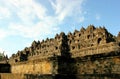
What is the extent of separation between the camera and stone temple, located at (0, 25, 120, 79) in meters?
7.56

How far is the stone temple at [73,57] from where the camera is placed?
756 centimetres

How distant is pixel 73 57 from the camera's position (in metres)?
9.21

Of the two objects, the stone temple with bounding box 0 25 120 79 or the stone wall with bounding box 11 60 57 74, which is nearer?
the stone temple with bounding box 0 25 120 79

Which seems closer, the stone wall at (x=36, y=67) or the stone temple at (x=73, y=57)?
the stone temple at (x=73, y=57)

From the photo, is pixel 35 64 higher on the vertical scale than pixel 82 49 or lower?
lower

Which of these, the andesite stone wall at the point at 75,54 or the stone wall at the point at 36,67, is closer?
the andesite stone wall at the point at 75,54

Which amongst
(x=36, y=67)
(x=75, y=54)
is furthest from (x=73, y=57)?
(x=75, y=54)

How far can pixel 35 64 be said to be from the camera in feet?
36.4

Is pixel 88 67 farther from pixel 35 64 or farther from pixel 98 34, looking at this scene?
pixel 98 34

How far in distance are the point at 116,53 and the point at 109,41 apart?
4855 cm

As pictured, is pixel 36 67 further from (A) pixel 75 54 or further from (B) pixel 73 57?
(A) pixel 75 54

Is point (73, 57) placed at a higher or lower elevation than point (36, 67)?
higher

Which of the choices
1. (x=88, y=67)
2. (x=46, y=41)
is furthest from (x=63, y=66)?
(x=46, y=41)

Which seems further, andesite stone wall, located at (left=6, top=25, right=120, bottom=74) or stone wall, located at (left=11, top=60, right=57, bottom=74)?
stone wall, located at (left=11, top=60, right=57, bottom=74)
